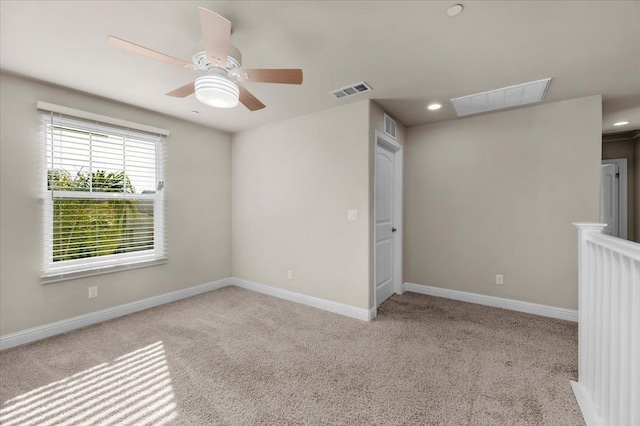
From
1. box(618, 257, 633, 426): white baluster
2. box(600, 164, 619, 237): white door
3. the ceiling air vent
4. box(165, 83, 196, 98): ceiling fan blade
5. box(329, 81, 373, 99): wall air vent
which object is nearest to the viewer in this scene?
box(618, 257, 633, 426): white baluster

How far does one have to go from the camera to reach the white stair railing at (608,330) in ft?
3.69

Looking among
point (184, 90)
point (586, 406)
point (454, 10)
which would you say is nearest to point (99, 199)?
point (184, 90)

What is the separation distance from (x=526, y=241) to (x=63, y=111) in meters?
5.37

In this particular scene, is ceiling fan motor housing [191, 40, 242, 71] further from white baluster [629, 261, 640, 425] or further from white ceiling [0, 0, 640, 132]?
white baluster [629, 261, 640, 425]

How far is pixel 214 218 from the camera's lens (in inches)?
171

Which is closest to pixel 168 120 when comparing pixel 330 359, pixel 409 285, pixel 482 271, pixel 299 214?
pixel 299 214

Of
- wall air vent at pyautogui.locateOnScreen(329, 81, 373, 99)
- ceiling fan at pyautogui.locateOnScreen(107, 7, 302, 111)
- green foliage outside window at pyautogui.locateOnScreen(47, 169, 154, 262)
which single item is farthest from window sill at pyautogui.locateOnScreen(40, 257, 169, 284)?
wall air vent at pyautogui.locateOnScreen(329, 81, 373, 99)

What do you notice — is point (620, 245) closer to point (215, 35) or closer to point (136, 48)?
point (215, 35)

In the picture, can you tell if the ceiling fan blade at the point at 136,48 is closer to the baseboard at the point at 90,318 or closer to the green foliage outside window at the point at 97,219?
the green foliage outside window at the point at 97,219

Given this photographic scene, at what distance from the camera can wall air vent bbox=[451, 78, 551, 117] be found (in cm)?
274

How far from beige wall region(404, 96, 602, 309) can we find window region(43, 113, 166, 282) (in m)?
3.64

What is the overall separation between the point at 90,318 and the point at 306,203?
2761 mm

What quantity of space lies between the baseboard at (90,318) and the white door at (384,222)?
8.66ft

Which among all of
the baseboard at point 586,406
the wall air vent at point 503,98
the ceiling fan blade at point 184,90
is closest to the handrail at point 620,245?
the baseboard at point 586,406
